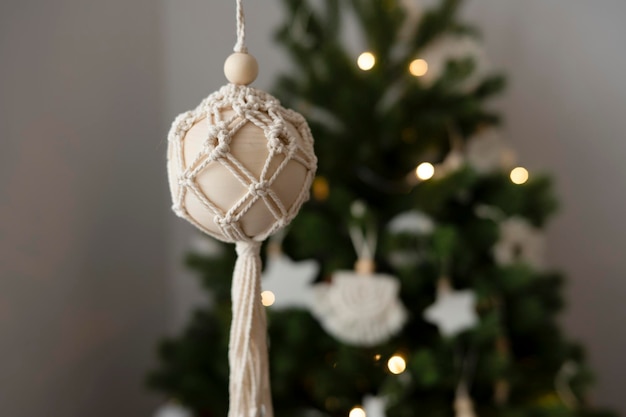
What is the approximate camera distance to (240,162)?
1.19 feet

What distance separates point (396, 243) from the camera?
3.08ft

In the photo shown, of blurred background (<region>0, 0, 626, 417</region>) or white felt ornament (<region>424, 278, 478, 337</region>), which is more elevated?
blurred background (<region>0, 0, 626, 417</region>)

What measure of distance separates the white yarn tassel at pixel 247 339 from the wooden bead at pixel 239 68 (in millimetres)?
108

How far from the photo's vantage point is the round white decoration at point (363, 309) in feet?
3.02

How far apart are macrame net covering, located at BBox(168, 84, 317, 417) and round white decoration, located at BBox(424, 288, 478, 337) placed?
608 mm

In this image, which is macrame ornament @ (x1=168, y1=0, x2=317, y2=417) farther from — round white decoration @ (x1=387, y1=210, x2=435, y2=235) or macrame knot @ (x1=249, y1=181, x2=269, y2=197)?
round white decoration @ (x1=387, y1=210, x2=435, y2=235)

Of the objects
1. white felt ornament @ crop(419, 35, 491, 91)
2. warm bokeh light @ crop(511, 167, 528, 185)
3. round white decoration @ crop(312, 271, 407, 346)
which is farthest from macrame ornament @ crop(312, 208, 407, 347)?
white felt ornament @ crop(419, 35, 491, 91)

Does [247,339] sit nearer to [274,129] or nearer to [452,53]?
[274,129]

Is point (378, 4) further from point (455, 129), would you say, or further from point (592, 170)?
point (592, 170)

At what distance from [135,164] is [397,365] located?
81 centimetres

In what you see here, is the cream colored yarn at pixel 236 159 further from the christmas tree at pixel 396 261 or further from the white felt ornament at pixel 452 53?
the white felt ornament at pixel 452 53

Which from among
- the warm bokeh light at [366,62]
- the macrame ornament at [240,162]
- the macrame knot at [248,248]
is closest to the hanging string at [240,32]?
the macrame ornament at [240,162]

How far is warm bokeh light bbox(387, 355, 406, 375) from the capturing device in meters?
0.91

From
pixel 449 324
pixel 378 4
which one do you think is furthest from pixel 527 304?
pixel 378 4
